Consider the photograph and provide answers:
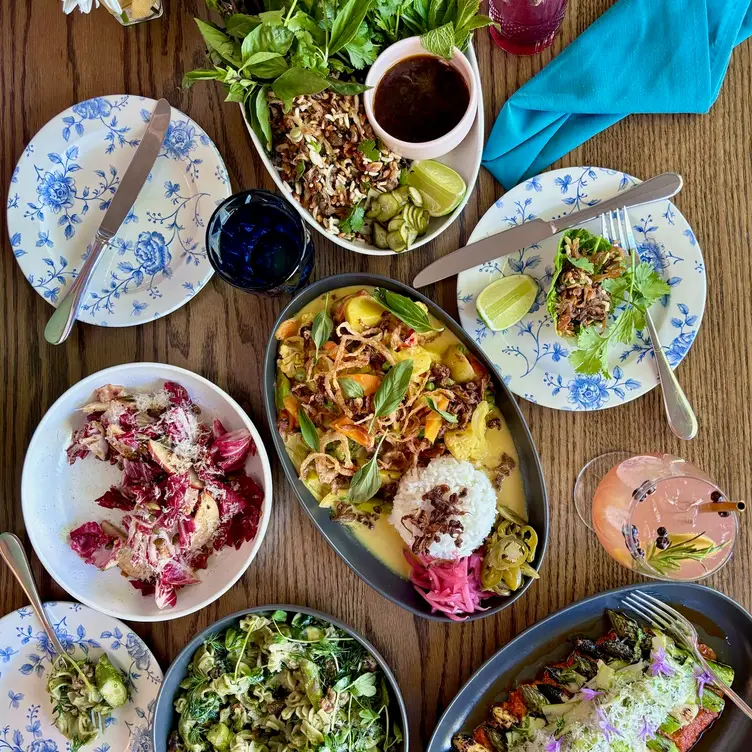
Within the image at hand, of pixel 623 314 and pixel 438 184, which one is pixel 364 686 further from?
pixel 438 184

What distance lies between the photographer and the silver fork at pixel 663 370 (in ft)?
4.75

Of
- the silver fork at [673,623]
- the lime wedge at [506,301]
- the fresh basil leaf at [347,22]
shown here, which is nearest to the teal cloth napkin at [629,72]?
the lime wedge at [506,301]

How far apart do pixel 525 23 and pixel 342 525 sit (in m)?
1.21

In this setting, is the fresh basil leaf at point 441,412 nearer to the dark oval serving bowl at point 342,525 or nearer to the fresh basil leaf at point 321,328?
the dark oval serving bowl at point 342,525

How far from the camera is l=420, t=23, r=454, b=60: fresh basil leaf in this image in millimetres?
1286

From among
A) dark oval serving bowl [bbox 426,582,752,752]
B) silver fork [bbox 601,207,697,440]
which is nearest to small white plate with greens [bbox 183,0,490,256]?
silver fork [bbox 601,207,697,440]


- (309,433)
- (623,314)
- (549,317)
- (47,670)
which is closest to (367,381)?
(309,433)

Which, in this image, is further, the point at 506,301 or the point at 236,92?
the point at 506,301

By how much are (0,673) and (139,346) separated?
0.87 meters

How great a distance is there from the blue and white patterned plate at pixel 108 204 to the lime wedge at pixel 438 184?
0.45 metres

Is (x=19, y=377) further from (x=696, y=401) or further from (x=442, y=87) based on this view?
(x=696, y=401)

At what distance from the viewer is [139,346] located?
5.27 feet

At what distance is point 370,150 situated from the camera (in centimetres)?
138

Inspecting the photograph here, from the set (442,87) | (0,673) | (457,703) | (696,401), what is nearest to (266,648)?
(457,703)
